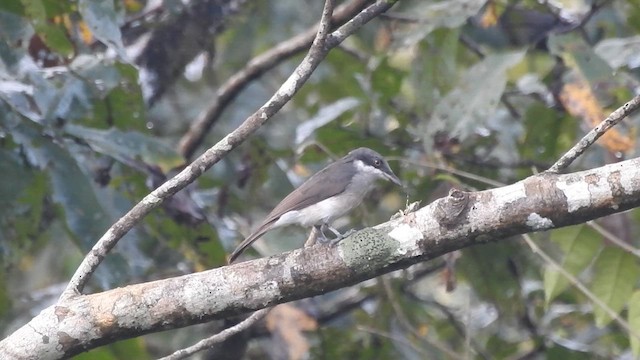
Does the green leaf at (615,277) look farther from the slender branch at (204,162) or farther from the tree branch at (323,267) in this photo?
the slender branch at (204,162)

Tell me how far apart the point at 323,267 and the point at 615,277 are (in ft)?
5.96

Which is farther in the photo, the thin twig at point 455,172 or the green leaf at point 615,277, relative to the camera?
the thin twig at point 455,172

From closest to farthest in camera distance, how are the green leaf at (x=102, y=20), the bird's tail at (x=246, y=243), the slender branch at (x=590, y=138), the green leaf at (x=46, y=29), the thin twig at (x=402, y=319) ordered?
the slender branch at (x=590, y=138) < the green leaf at (x=46, y=29) < the bird's tail at (x=246, y=243) < the green leaf at (x=102, y=20) < the thin twig at (x=402, y=319)

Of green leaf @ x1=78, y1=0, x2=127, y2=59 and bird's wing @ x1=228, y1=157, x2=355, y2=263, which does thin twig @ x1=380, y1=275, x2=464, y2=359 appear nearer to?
bird's wing @ x1=228, y1=157, x2=355, y2=263

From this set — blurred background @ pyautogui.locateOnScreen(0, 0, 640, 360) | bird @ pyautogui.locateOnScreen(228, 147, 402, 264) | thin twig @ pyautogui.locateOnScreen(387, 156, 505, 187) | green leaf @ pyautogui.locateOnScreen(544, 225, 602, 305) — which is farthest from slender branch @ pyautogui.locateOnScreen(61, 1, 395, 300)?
green leaf @ pyautogui.locateOnScreen(544, 225, 602, 305)

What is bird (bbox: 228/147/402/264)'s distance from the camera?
5.33 metres

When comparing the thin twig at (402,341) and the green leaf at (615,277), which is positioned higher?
the thin twig at (402,341)

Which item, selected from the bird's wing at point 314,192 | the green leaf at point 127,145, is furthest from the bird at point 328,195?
the green leaf at point 127,145

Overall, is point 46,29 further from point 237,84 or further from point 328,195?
point 237,84

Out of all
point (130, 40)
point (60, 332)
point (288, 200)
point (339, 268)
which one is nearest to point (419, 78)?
point (288, 200)

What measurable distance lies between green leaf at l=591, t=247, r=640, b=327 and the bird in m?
1.33

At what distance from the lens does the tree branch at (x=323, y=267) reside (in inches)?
144

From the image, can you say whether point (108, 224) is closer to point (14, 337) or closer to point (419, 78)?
point (14, 337)

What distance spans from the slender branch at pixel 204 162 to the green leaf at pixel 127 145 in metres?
0.94
